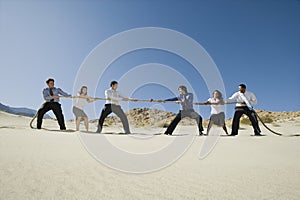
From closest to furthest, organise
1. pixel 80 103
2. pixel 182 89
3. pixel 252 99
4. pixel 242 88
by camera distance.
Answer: pixel 252 99 → pixel 242 88 → pixel 182 89 → pixel 80 103

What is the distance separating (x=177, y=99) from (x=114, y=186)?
5925 millimetres

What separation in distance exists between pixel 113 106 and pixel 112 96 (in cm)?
36

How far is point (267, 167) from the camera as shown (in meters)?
Answer: 2.70

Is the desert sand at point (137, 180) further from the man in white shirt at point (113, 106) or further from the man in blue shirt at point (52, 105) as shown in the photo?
the man in blue shirt at point (52, 105)

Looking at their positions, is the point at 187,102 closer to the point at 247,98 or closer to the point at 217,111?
the point at 217,111

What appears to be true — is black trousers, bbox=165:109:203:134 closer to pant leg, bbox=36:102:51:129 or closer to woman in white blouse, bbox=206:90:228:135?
woman in white blouse, bbox=206:90:228:135

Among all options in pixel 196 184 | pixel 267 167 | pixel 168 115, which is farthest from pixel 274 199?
pixel 168 115

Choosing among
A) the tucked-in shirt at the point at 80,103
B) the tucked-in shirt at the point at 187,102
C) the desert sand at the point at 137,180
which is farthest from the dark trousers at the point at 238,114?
the tucked-in shirt at the point at 80,103

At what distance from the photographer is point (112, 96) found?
25.0ft

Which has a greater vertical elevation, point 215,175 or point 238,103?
point 238,103

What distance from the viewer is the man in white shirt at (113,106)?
7.42m

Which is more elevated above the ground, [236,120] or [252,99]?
[252,99]

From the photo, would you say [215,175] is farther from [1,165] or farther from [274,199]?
[1,165]

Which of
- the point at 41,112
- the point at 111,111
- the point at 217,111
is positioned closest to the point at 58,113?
the point at 41,112
